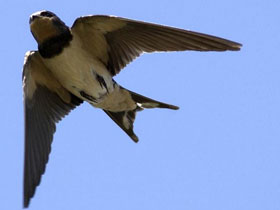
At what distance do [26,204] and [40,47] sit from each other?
4.82ft

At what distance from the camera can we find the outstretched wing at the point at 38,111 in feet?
24.3

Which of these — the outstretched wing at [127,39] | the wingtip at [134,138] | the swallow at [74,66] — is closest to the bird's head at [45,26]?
the swallow at [74,66]

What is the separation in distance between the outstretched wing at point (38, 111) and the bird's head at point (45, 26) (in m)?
0.21

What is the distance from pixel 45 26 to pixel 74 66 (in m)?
0.46

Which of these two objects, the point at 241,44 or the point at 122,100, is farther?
the point at 122,100

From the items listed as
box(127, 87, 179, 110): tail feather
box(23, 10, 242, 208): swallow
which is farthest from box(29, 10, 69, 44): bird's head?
box(127, 87, 179, 110): tail feather

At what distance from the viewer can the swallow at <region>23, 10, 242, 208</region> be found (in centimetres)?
740

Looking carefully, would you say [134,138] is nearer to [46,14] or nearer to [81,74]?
[81,74]

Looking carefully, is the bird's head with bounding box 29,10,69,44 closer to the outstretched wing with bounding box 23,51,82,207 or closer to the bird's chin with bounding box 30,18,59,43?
the bird's chin with bounding box 30,18,59,43

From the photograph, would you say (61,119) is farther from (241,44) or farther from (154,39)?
(241,44)

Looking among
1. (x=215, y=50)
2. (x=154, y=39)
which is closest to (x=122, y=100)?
(x=154, y=39)

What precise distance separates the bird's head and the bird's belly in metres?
0.19

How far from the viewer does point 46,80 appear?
792 cm

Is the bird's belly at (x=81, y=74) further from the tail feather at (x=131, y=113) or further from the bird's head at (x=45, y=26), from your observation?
the tail feather at (x=131, y=113)
